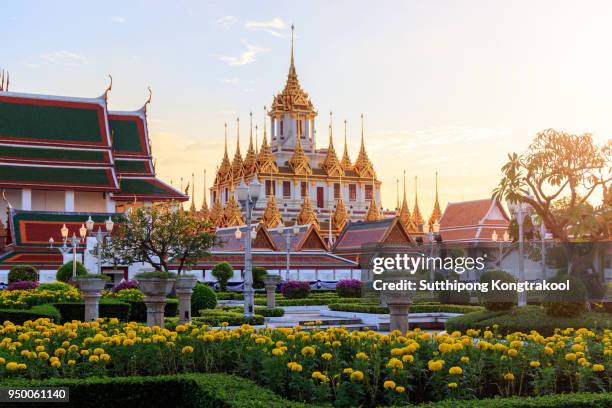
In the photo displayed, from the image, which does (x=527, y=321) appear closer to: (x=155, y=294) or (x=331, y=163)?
(x=155, y=294)

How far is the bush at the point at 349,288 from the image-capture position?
36.4 metres

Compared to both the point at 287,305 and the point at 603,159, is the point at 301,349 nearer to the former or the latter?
the point at 603,159

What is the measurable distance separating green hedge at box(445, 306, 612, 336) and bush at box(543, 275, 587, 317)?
0.15m

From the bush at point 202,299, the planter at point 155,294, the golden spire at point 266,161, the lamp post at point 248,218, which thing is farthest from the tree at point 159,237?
the golden spire at point 266,161

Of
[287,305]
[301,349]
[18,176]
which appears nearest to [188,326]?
[301,349]

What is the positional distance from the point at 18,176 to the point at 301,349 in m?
40.6

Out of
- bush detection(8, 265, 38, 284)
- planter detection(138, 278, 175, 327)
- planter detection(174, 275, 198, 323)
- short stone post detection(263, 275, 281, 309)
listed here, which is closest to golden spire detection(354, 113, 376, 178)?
bush detection(8, 265, 38, 284)

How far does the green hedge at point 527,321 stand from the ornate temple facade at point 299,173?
226 ft

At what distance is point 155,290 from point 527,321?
7188mm

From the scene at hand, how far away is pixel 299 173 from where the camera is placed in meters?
92.2

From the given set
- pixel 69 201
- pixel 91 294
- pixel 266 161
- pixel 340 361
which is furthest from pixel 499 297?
pixel 266 161

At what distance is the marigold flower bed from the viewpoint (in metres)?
8.02

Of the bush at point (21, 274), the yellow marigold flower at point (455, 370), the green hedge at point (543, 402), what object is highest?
the bush at point (21, 274)

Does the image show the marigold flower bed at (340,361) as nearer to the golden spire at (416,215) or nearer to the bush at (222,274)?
the bush at (222,274)
